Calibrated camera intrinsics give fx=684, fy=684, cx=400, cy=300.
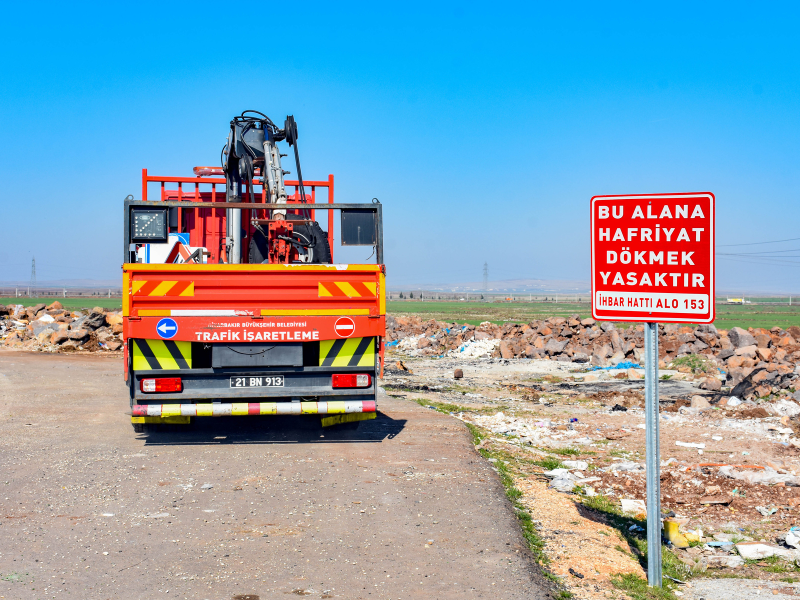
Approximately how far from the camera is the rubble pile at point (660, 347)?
46.6 feet

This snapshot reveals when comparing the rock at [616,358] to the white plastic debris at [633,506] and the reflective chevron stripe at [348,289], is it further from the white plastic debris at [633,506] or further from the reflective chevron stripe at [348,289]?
the white plastic debris at [633,506]

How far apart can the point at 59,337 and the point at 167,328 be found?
54.8ft

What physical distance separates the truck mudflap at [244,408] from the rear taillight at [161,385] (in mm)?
176

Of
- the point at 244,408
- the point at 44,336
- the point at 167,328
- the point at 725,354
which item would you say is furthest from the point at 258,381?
the point at 44,336

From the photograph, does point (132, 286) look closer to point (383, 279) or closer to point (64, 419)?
point (383, 279)

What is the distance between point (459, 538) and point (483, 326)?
77.3 ft

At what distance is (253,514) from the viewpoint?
5492mm

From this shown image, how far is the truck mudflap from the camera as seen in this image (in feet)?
24.9

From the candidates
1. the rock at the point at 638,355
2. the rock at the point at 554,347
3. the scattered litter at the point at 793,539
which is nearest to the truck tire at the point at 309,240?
the scattered litter at the point at 793,539

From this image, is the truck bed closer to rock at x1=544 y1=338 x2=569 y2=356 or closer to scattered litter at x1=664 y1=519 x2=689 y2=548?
scattered litter at x1=664 y1=519 x2=689 y2=548

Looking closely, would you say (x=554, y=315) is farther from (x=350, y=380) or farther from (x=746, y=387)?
(x=350, y=380)

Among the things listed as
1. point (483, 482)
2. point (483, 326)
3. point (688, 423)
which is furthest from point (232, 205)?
point (483, 326)

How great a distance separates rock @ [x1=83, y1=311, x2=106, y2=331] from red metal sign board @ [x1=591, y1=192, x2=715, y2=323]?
2188 centimetres

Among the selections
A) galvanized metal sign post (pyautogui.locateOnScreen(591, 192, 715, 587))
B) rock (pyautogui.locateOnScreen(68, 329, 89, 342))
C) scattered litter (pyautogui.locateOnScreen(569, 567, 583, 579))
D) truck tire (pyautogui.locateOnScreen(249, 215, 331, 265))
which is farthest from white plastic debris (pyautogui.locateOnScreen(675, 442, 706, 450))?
rock (pyautogui.locateOnScreen(68, 329, 89, 342))
